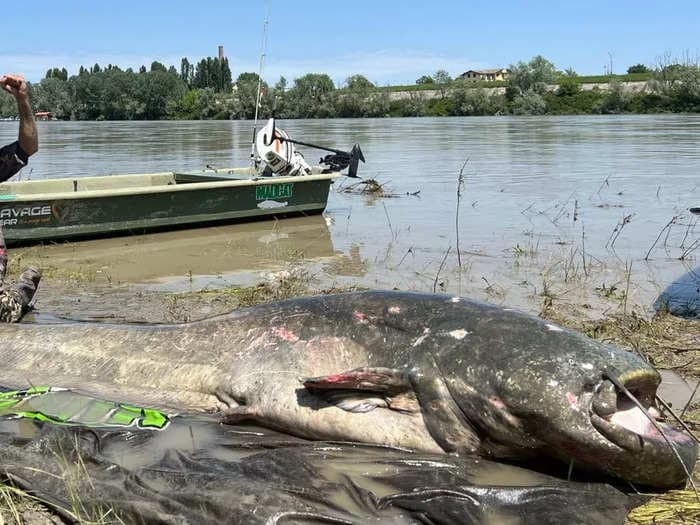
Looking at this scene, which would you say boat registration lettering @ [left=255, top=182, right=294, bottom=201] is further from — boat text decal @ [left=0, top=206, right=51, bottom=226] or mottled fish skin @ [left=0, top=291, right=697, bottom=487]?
mottled fish skin @ [left=0, top=291, right=697, bottom=487]

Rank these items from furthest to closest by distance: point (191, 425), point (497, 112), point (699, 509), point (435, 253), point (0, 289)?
point (497, 112), point (435, 253), point (0, 289), point (191, 425), point (699, 509)

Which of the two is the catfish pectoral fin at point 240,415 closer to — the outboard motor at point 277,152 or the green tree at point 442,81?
the outboard motor at point 277,152

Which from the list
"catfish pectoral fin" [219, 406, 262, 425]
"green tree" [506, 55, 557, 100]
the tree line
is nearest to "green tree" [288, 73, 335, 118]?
the tree line

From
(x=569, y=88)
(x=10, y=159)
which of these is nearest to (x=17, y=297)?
(x=10, y=159)

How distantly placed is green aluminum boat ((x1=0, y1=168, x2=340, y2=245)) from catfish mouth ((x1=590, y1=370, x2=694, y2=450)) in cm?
821

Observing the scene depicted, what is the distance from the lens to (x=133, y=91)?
9962cm

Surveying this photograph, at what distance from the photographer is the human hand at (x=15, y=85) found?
18.7 ft

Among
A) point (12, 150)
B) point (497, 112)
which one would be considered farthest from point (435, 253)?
point (497, 112)

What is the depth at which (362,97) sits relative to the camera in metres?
83.4

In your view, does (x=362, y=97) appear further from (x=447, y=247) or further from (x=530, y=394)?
(x=530, y=394)

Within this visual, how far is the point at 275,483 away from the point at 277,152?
1029 cm

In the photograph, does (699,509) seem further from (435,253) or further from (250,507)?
(435,253)

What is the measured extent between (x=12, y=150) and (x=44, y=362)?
6.64 feet

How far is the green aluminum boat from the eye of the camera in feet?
33.3
